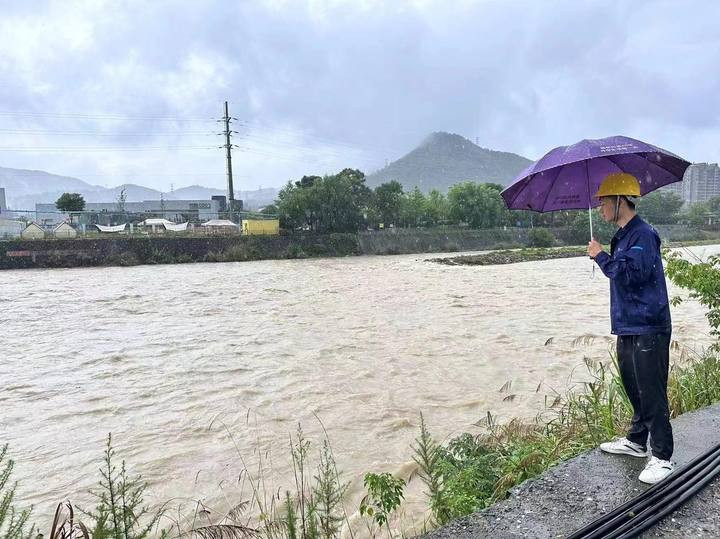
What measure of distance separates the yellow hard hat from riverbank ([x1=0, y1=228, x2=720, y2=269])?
3119 cm

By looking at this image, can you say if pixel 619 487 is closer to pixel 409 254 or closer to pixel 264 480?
pixel 264 480

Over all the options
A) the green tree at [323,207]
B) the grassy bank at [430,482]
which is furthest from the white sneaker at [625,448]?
the green tree at [323,207]

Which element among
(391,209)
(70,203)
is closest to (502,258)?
(391,209)

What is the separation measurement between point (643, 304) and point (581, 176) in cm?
95

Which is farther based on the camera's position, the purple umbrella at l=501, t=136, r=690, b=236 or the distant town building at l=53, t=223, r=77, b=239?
the distant town building at l=53, t=223, r=77, b=239

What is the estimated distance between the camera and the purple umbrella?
10.5 ft

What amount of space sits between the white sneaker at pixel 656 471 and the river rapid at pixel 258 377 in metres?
1.80

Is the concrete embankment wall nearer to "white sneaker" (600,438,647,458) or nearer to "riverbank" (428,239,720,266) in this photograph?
"riverbank" (428,239,720,266)

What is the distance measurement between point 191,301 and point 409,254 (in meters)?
29.9

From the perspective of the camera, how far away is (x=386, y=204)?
49.2 meters

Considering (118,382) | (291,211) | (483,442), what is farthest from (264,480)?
(291,211)

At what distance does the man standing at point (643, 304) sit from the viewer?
278cm

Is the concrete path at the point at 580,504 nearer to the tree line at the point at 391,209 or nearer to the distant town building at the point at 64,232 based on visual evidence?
the distant town building at the point at 64,232

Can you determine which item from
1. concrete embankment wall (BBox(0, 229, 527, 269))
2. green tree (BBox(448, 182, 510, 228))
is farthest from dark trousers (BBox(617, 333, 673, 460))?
green tree (BBox(448, 182, 510, 228))
